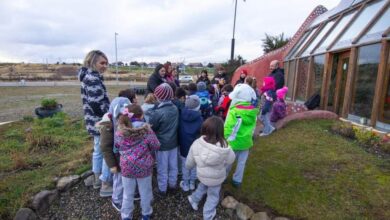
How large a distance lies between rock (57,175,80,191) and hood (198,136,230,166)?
7.36 ft

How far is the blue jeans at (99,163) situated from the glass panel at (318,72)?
24.8 feet

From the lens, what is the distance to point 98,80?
11.6 feet

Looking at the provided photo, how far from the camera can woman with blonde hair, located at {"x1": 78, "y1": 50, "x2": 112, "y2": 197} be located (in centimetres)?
352

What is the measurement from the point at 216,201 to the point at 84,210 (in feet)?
5.87

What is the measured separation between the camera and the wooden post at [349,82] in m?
6.48

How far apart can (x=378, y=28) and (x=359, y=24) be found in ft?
4.36

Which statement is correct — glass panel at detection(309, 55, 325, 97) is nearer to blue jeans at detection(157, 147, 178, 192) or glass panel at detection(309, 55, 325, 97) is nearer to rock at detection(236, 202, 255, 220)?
rock at detection(236, 202, 255, 220)

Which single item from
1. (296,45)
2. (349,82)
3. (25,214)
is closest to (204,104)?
(25,214)

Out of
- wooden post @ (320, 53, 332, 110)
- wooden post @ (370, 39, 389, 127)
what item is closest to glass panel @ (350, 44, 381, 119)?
wooden post @ (370, 39, 389, 127)

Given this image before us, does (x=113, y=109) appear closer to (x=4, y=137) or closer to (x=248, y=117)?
(x=248, y=117)

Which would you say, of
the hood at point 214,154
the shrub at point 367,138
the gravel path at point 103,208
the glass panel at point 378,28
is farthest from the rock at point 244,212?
the glass panel at point 378,28

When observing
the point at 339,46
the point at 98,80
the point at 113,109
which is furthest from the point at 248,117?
the point at 339,46

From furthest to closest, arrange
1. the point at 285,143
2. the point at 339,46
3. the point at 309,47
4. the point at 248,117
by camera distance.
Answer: the point at 309,47, the point at 339,46, the point at 285,143, the point at 248,117

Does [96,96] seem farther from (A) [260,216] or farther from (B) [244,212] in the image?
(A) [260,216]
